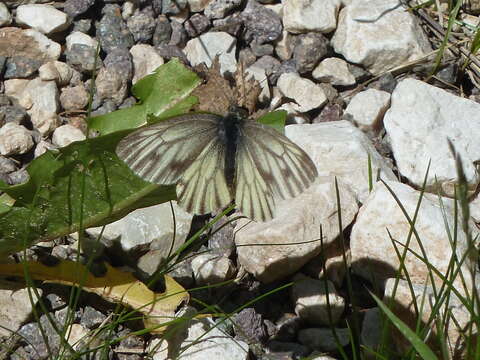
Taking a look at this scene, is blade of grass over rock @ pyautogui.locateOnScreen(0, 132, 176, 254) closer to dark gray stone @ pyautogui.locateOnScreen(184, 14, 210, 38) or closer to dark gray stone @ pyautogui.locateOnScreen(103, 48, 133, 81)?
dark gray stone @ pyautogui.locateOnScreen(103, 48, 133, 81)

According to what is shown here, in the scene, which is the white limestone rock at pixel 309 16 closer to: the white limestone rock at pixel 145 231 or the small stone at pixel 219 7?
the small stone at pixel 219 7

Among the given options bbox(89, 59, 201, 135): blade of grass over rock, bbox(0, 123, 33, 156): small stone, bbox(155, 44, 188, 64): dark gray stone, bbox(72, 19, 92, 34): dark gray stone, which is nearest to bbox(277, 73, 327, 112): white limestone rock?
bbox(155, 44, 188, 64): dark gray stone

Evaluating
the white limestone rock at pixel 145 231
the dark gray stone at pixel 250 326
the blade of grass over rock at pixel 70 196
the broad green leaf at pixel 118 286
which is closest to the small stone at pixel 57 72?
the white limestone rock at pixel 145 231

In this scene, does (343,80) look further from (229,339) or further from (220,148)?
(229,339)

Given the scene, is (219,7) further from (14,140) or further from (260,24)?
(14,140)

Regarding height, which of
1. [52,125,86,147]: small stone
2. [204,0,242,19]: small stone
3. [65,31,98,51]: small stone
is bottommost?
[52,125,86,147]: small stone

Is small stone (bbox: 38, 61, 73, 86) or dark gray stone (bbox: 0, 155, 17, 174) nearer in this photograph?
dark gray stone (bbox: 0, 155, 17, 174)

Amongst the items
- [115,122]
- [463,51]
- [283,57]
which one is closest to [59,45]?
[115,122]
